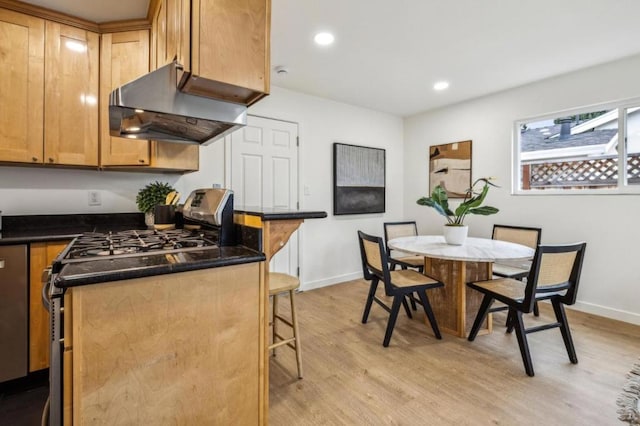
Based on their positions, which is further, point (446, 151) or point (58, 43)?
point (446, 151)

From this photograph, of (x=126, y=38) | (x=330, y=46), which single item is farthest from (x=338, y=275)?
(x=126, y=38)

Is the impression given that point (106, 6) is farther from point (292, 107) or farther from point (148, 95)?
point (292, 107)

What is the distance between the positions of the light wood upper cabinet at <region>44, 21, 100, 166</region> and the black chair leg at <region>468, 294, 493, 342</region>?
3036 millimetres

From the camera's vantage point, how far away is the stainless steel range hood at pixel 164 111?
1.38 metres

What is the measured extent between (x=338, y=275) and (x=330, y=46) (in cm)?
269

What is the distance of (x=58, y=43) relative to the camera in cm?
208

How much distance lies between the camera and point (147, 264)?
1089 mm

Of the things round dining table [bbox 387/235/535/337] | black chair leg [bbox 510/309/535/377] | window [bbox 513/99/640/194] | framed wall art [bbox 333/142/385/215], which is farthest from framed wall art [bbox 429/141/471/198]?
black chair leg [bbox 510/309/535/377]

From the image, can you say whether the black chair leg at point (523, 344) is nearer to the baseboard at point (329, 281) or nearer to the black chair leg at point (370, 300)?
the black chair leg at point (370, 300)

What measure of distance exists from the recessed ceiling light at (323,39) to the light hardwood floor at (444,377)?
7.86ft

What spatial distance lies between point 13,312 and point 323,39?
8.95ft

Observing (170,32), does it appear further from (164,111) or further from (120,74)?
(120,74)

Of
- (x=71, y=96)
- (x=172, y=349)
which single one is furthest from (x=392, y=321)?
(x=71, y=96)

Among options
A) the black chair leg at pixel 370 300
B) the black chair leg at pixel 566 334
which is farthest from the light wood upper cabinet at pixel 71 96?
the black chair leg at pixel 566 334
